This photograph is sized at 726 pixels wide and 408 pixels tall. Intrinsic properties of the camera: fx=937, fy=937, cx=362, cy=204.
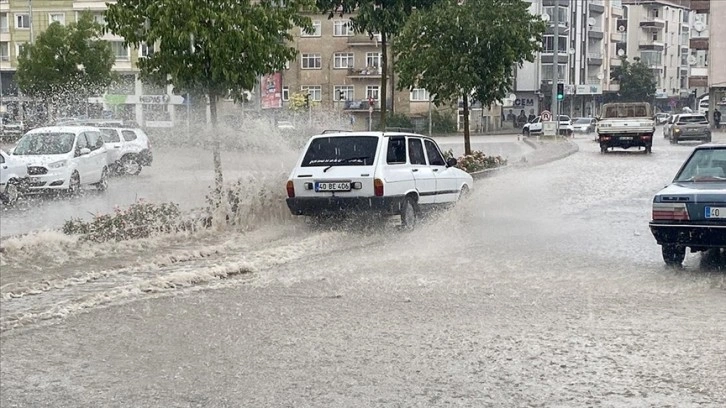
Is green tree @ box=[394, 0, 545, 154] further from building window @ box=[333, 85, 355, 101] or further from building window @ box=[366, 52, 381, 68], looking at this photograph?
building window @ box=[333, 85, 355, 101]

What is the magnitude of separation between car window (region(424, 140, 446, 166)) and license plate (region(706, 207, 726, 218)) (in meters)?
5.95

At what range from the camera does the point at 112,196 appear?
21016 millimetres

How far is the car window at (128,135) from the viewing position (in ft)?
93.5

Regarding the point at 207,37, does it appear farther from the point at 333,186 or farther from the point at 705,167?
the point at 705,167

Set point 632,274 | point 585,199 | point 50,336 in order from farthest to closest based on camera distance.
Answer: point 585,199
point 632,274
point 50,336

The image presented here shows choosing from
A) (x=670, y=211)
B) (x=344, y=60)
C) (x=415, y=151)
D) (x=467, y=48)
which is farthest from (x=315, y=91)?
(x=670, y=211)

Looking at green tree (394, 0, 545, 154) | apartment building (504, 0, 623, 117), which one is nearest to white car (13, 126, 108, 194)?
green tree (394, 0, 545, 154)

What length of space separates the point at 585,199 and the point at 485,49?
802 cm

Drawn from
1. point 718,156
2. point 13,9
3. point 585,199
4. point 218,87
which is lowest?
point 585,199

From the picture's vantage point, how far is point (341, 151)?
46.1 feet

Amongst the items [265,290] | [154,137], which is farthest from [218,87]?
[154,137]

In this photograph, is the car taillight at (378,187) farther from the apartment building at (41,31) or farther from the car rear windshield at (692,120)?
the car rear windshield at (692,120)

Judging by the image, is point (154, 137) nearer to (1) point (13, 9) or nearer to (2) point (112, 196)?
(2) point (112, 196)

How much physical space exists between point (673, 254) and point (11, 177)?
13.4m
